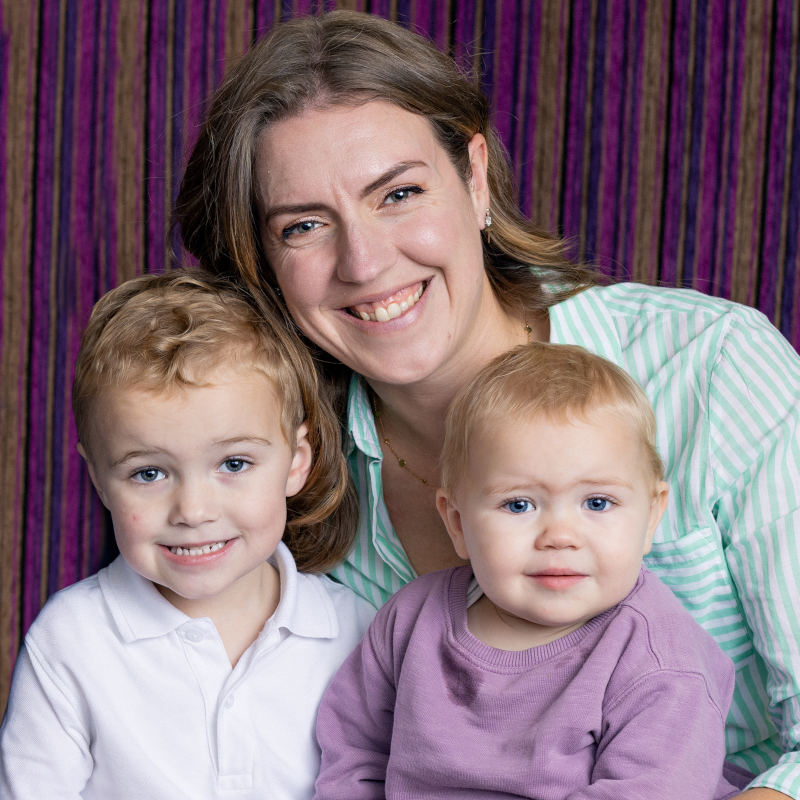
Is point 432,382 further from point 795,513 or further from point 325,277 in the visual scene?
point 795,513

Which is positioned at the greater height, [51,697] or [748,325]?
[748,325]

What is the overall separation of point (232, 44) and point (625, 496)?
1770mm

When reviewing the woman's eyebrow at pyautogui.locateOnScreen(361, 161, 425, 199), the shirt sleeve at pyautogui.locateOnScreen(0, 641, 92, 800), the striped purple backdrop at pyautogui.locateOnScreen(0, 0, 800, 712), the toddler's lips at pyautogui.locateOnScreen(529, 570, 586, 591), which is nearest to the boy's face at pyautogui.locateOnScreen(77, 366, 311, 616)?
the shirt sleeve at pyautogui.locateOnScreen(0, 641, 92, 800)

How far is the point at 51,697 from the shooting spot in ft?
5.86

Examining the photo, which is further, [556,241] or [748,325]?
[556,241]

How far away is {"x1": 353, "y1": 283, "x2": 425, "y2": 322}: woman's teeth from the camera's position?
1960 mm

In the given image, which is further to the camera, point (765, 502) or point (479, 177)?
point (479, 177)

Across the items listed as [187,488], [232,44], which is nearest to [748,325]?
[187,488]

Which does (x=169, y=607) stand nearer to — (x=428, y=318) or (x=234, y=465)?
(x=234, y=465)

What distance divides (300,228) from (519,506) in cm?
61

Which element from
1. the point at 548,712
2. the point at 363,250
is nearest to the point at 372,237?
the point at 363,250

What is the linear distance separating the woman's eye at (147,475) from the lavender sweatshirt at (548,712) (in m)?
0.41

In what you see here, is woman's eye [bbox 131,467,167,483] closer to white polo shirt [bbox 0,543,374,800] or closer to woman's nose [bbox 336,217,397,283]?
white polo shirt [bbox 0,543,374,800]

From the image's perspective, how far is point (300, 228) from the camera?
1948mm
